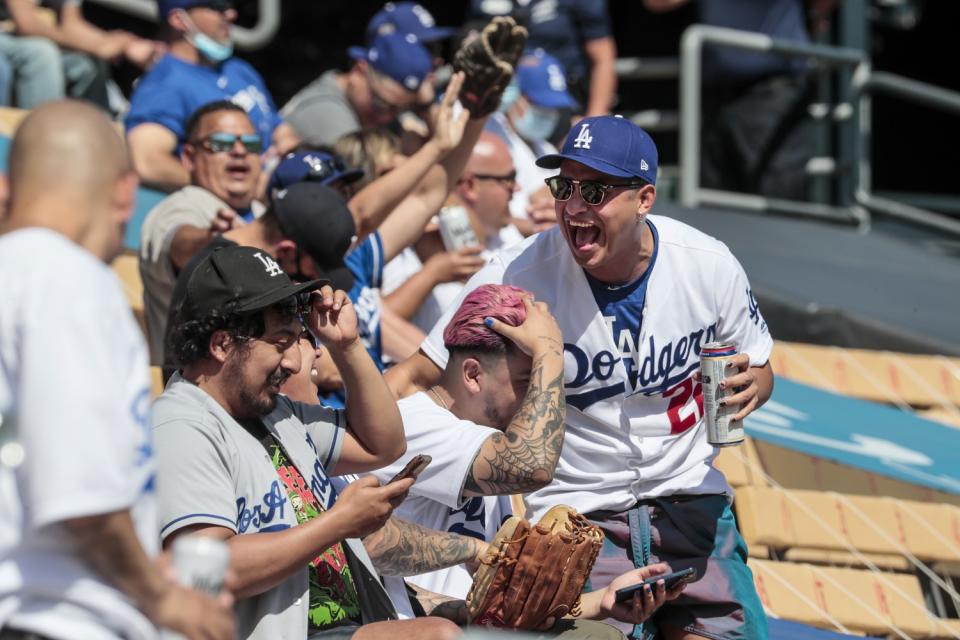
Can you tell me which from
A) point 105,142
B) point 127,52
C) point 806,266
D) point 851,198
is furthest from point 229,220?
point 851,198

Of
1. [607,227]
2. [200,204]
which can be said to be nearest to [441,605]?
[607,227]

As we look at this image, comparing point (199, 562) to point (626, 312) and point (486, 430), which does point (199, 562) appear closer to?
point (486, 430)

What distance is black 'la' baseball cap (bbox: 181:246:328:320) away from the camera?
9.88 feet

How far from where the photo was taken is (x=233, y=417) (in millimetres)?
3047

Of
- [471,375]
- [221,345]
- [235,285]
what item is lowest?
[471,375]

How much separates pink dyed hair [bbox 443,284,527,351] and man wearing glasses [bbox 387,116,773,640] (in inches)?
7.7

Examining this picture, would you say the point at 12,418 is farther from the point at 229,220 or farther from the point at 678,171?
the point at 678,171

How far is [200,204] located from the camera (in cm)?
489

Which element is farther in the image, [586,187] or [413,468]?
[586,187]

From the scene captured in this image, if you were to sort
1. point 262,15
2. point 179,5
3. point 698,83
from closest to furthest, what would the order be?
point 179,5 → point 698,83 → point 262,15

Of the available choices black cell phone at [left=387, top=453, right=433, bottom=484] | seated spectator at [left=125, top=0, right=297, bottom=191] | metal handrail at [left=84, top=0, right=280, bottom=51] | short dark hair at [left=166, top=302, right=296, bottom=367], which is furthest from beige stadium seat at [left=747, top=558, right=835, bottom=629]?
metal handrail at [left=84, top=0, right=280, bottom=51]

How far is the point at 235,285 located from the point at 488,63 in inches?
81.4

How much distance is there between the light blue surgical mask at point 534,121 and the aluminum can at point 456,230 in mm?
1590

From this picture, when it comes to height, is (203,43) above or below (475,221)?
above
